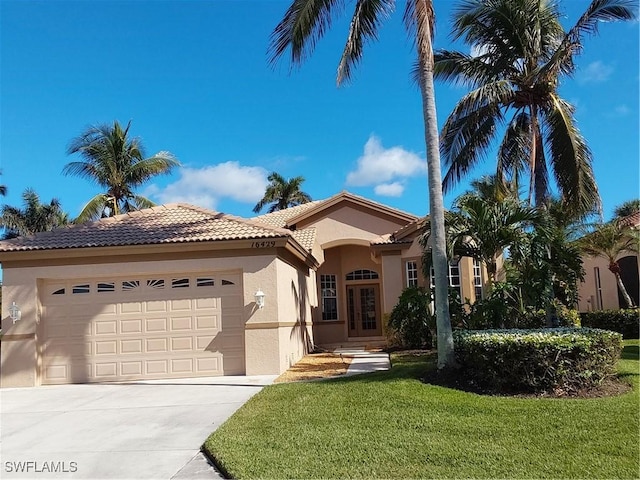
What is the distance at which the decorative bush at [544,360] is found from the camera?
8.18 metres

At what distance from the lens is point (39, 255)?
1280 cm

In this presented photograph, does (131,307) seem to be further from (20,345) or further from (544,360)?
(544,360)

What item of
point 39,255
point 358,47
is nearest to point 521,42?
A: point 358,47

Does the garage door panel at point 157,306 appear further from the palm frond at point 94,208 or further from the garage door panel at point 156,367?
the palm frond at point 94,208

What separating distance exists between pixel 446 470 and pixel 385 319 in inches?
522

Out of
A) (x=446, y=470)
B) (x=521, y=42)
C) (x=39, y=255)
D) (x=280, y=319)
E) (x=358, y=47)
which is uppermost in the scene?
(x=521, y=42)

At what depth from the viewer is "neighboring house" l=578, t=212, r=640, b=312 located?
2303 cm

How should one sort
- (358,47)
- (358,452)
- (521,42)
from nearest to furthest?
(358,452) → (358,47) → (521,42)

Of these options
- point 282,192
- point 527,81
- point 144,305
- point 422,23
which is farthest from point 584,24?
point 282,192

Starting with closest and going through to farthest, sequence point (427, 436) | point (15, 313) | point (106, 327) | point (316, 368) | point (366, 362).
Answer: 1. point (427, 436)
2. point (15, 313)
3. point (106, 327)
4. point (316, 368)
5. point (366, 362)

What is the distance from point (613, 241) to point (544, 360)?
587 inches

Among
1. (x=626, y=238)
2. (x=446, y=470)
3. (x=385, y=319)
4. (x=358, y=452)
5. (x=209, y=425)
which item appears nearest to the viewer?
(x=446, y=470)

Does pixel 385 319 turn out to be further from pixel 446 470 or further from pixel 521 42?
pixel 446 470

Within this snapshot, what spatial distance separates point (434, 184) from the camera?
32.8 ft
